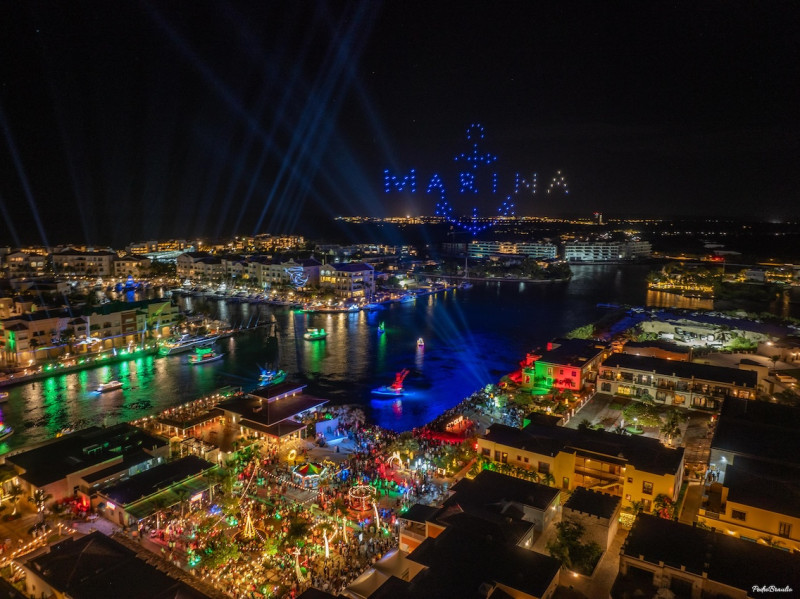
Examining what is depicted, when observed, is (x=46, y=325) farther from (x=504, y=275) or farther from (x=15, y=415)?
(x=504, y=275)

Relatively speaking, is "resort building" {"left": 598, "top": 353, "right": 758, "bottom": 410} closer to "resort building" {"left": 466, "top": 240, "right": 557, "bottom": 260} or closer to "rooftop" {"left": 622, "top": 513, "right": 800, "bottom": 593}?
"rooftop" {"left": 622, "top": 513, "right": 800, "bottom": 593}

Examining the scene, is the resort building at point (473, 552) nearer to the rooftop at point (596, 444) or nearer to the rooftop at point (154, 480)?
the rooftop at point (596, 444)

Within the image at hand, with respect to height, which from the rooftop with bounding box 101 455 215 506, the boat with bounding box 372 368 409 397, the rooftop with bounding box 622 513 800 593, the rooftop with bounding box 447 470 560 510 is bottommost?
the boat with bounding box 372 368 409 397

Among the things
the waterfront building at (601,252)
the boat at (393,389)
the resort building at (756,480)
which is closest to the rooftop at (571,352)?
the boat at (393,389)

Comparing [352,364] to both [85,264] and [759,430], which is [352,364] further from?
[85,264]

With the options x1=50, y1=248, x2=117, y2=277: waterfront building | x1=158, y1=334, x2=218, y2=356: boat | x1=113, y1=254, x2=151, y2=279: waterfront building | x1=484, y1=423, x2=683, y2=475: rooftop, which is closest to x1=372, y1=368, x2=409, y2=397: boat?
x1=484, y1=423, x2=683, y2=475: rooftop

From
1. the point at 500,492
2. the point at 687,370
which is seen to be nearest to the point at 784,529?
the point at 500,492
